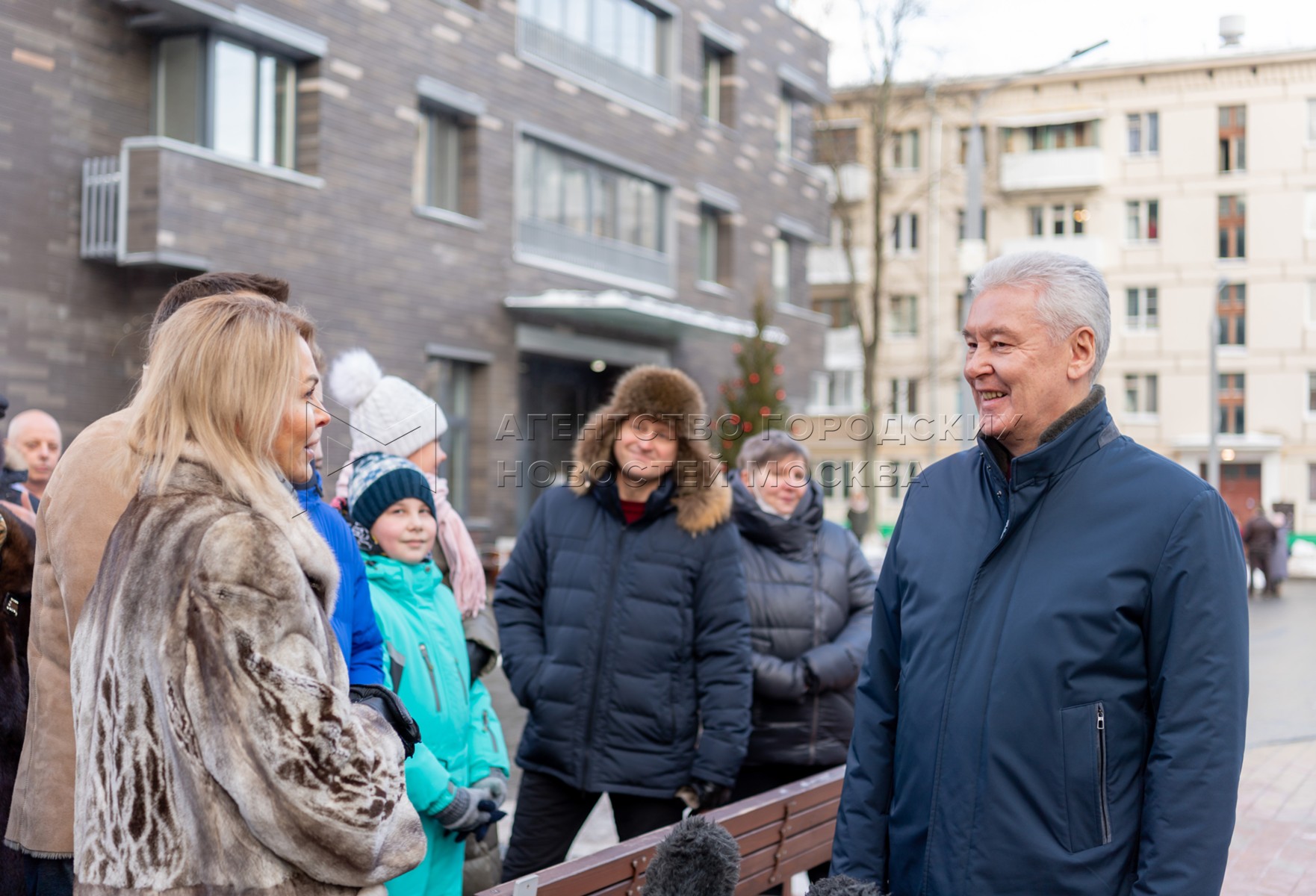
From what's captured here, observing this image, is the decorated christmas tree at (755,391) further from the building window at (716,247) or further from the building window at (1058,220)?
the building window at (1058,220)

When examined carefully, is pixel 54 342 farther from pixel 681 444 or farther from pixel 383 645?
pixel 383 645

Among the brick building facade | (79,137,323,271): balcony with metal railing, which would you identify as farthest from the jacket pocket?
(79,137,323,271): balcony with metal railing

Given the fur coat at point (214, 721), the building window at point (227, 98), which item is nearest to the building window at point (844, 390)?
the building window at point (227, 98)

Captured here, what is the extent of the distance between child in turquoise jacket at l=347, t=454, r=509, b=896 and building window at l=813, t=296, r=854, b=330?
4056cm

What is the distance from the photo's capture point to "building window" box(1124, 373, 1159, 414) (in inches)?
1657

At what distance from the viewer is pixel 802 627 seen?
4641 mm

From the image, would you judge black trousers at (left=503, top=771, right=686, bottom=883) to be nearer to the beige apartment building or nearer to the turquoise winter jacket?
the turquoise winter jacket

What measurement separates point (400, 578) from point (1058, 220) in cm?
4335

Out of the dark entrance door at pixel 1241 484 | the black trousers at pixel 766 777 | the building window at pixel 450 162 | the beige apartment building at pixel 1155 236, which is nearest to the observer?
the black trousers at pixel 766 777

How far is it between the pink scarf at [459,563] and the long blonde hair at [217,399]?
198 cm

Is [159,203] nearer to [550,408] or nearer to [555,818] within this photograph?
[550,408]

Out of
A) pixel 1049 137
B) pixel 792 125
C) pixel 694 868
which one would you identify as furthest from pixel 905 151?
pixel 694 868

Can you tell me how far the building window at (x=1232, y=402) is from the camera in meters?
41.1

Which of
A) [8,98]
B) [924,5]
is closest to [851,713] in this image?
[8,98]
